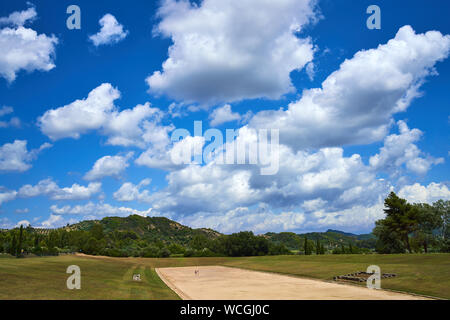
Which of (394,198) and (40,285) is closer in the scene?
(40,285)

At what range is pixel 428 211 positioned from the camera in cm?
9631

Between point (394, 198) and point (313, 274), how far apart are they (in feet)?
138

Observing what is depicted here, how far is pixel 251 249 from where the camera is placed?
459 ft

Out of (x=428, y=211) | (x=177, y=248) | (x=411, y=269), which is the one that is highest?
(x=428, y=211)

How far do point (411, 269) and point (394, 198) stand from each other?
42.9 meters
